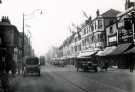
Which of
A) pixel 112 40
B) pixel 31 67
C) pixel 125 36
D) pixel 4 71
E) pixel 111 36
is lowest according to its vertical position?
pixel 31 67

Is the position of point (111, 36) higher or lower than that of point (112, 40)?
higher

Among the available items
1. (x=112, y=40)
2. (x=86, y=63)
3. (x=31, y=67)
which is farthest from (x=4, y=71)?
(x=112, y=40)

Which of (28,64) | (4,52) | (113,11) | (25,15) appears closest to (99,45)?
(113,11)

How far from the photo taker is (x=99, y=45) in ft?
195

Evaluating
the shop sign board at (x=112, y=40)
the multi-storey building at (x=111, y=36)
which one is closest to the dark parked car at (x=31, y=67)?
the multi-storey building at (x=111, y=36)

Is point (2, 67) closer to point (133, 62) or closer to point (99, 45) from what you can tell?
point (133, 62)

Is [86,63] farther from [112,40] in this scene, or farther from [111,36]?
[111,36]

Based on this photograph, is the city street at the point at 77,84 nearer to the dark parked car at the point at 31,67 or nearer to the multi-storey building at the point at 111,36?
the dark parked car at the point at 31,67

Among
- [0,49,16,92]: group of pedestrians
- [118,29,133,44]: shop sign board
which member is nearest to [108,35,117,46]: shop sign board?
[118,29,133,44]: shop sign board

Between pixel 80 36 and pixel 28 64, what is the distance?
53.0 m

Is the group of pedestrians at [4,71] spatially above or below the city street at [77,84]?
above

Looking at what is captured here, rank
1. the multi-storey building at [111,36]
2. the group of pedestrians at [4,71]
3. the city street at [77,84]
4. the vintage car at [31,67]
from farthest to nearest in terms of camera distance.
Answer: the multi-storey building at [111,36], the vintage car at [31,67], the city street at [77,84], the group of pedestrians at [4,71]

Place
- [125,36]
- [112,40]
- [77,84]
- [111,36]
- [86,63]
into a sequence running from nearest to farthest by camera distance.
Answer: [77,84]
[86,63]
[125,36]
[112,40]
[111,36]

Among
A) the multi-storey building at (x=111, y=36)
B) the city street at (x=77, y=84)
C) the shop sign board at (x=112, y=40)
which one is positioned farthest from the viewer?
the shop sign board at (x=112, y=40)
